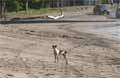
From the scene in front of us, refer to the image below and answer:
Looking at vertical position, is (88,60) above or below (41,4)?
above

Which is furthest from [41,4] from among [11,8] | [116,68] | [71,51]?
[116,68]

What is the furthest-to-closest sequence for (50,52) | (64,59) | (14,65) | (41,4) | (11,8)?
(41,4)
(11,8)
(50,52)
(64,59)
(14,65)

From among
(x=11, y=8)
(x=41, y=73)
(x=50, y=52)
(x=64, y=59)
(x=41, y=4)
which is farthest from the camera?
(x=41, y=4)

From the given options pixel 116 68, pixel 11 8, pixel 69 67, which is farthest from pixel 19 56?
pixel 11 8

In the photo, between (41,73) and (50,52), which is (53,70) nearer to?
(41,73)

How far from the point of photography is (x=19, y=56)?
58.1ft

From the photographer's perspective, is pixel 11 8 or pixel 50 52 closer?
pixel 50 52

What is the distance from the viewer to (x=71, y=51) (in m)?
20.6

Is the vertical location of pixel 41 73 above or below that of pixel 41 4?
above

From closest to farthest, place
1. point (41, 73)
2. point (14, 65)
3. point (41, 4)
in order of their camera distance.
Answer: point (41, 73) < point (14, 65) < point (41, 4)

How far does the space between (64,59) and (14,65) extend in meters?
2.37

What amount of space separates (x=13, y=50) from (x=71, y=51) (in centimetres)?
255

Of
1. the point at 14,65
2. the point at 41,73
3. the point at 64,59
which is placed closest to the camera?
the point at 41,73

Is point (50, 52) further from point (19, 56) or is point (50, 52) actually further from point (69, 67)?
point (69, 67)
